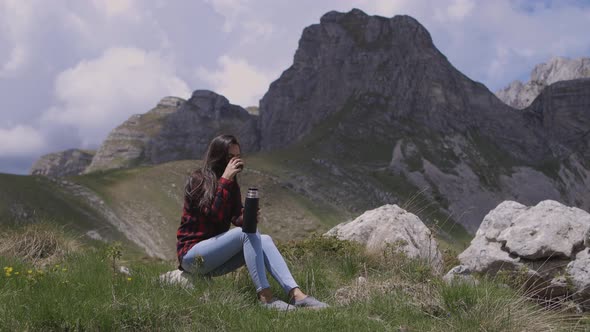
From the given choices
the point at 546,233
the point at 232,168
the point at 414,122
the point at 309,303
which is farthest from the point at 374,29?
the point at 309,303

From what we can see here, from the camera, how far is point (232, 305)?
6.16 metres

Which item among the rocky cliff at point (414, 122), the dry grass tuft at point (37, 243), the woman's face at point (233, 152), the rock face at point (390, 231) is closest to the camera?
the woman's face at point (233, 152)

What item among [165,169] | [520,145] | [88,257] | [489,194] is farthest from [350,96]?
[88,257]

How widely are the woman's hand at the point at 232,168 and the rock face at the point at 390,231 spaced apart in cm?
364

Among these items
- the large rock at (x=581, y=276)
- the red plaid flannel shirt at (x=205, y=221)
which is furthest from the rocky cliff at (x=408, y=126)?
the red plaid flannel shirt at (x=205, y=221)

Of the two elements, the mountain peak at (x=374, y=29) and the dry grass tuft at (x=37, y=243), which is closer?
the dry grass tuft at (x=37, y=243)

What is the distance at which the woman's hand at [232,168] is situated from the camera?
7477mm

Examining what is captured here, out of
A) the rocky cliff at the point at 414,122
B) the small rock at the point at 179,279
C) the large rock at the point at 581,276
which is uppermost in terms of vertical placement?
the rocky cliff at the point at 414,122

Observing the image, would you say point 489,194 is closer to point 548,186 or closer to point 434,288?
point 548,186

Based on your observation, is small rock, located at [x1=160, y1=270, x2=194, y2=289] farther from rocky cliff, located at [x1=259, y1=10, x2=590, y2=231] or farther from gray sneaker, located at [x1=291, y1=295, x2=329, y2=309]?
rocky cliff, located at [x1=259, y1=10, x2=590, y2=231]

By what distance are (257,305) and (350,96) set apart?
165654mm

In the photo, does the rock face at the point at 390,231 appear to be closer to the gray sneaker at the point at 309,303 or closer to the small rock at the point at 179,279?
the gray sneaker at the point at 309,303

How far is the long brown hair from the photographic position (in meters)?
7.48

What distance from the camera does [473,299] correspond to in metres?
6.14
